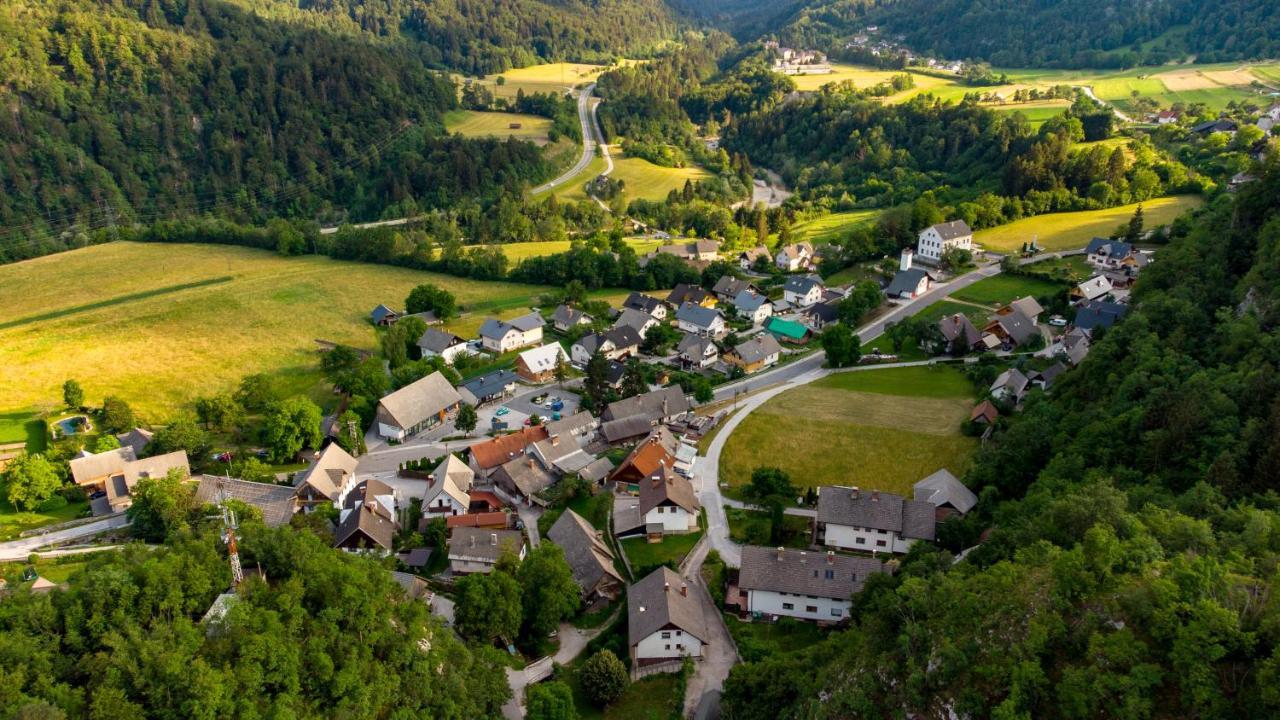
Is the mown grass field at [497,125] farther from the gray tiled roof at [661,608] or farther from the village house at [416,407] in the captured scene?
the gray tiled roof at [661,608]

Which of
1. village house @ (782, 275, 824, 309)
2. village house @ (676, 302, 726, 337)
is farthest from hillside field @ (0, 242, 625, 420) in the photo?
village house @ (782, 275, 824, 309)

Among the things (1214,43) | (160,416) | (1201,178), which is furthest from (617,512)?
(1214,43)

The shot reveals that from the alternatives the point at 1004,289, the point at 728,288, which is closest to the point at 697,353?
the point at 728,288

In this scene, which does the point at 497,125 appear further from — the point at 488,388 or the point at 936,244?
the point at 488,388

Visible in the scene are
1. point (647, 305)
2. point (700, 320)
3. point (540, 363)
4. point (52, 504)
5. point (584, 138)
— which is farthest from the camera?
point (584, 138)

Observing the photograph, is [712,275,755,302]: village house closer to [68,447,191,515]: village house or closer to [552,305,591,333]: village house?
[552,305,591,333]: village house

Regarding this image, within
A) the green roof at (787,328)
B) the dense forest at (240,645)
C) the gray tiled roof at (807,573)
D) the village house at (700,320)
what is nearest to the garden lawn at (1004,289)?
the green roof at (787,328)

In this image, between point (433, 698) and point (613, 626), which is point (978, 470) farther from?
point (433, 698)
